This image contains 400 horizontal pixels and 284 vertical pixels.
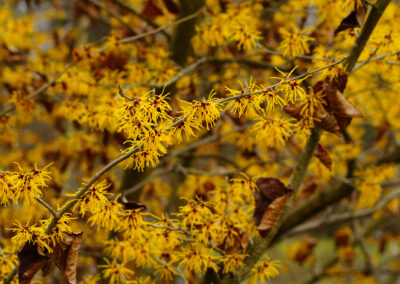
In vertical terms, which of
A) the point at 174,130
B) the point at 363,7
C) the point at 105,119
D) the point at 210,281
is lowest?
the point at 210,281

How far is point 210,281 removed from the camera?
202cm

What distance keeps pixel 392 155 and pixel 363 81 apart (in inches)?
34.3

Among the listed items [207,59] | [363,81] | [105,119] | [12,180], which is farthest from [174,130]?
[363,81]

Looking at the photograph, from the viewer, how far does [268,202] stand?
1.72 metres

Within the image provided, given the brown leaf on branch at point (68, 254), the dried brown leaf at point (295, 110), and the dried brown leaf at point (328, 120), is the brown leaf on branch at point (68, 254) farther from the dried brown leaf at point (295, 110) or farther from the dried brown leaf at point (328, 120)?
the dried brown leaf at point (328, 120)

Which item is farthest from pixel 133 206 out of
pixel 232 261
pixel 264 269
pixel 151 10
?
pixel 151 10

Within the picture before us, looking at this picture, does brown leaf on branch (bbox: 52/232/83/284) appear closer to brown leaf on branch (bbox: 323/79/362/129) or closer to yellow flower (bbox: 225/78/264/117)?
yellow flower (bbox: 225/78/264/117)

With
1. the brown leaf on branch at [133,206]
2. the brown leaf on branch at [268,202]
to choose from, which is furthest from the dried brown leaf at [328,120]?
the brown leaf on branch at [133,206]

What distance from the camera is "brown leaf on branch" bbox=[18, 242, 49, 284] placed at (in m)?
1.43

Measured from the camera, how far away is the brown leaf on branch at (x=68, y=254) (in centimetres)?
147

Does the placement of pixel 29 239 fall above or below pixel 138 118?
below

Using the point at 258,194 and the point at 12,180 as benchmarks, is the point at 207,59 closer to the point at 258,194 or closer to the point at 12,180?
the point at 258,194

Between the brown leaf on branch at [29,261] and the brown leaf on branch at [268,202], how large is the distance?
2.84ft

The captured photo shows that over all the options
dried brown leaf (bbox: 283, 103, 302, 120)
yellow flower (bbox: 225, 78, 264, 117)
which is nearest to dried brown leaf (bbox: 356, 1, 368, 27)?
dried brown leaf (bbox: 283, 103, 302, 120)
